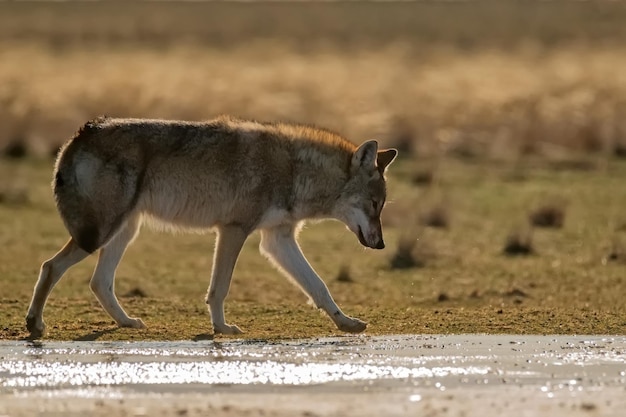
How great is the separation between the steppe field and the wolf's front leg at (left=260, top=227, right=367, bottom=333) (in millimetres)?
209

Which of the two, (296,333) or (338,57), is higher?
(338,57)

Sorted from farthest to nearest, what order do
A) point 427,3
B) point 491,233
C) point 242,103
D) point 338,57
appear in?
point 427,3 → point 338,57 → point 242,103 → point 491,233

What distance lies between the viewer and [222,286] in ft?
35.7

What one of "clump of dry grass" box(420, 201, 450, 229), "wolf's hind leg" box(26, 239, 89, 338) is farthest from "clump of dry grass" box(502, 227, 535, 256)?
"wolf's hind leg" box(26, 239, 89, 338)

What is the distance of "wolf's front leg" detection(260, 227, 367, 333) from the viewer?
10.9 m

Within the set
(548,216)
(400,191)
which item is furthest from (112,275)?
(400,191)

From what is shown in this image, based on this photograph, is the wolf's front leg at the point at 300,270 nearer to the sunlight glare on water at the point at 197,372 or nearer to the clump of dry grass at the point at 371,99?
the sunlight glare on water at the point at 197,372

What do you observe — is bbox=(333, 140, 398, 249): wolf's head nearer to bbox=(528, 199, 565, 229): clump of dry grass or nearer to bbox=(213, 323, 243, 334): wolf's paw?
bbox=(213, 323, 243, 334): wolf's paw

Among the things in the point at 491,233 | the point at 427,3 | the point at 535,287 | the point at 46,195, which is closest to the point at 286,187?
the point at 535,287

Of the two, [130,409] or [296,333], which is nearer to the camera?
[130,409]

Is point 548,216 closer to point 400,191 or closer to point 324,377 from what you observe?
point 400,191

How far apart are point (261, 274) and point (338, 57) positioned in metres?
49.1

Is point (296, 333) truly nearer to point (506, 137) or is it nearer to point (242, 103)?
point (506, 137)

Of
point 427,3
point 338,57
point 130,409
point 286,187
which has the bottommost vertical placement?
point 130,409
